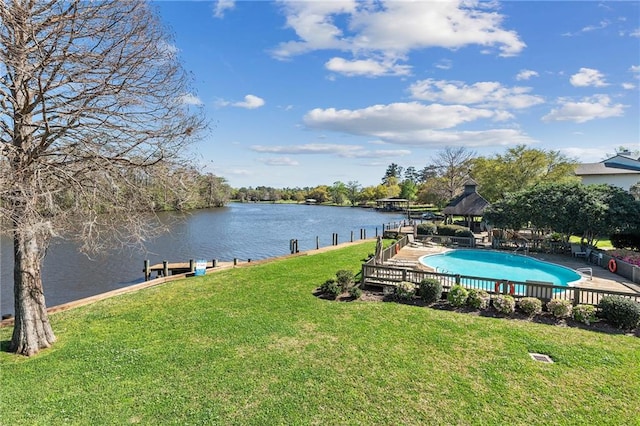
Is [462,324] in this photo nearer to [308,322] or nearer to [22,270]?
[308,322]

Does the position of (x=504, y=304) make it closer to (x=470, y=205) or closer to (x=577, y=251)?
(x=577, y=251)

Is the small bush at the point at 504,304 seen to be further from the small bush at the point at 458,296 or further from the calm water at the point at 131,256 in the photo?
the calm water at the point at 131,256

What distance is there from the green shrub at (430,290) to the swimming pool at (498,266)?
17.1 ft

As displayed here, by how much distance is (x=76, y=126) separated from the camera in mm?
7098

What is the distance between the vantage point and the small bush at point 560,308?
9.65 meters

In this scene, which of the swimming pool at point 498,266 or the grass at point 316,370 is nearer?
the grass at point 316,370

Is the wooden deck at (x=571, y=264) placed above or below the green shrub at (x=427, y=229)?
below

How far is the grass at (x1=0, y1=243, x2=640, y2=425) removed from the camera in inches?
219

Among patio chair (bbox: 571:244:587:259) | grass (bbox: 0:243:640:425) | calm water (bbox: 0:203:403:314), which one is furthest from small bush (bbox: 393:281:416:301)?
patio chair (bbox: 571:244:587:259)

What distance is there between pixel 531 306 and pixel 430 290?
9.32 feet

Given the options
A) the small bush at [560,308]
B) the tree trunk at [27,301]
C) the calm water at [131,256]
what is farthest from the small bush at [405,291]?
the tree trunk at [27,301]

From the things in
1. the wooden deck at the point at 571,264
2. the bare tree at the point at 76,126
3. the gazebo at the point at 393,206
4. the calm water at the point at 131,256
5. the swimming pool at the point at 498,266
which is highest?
the bare tree at the point at 76,126

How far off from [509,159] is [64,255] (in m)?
39.3

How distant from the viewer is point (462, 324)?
30.5 feet
